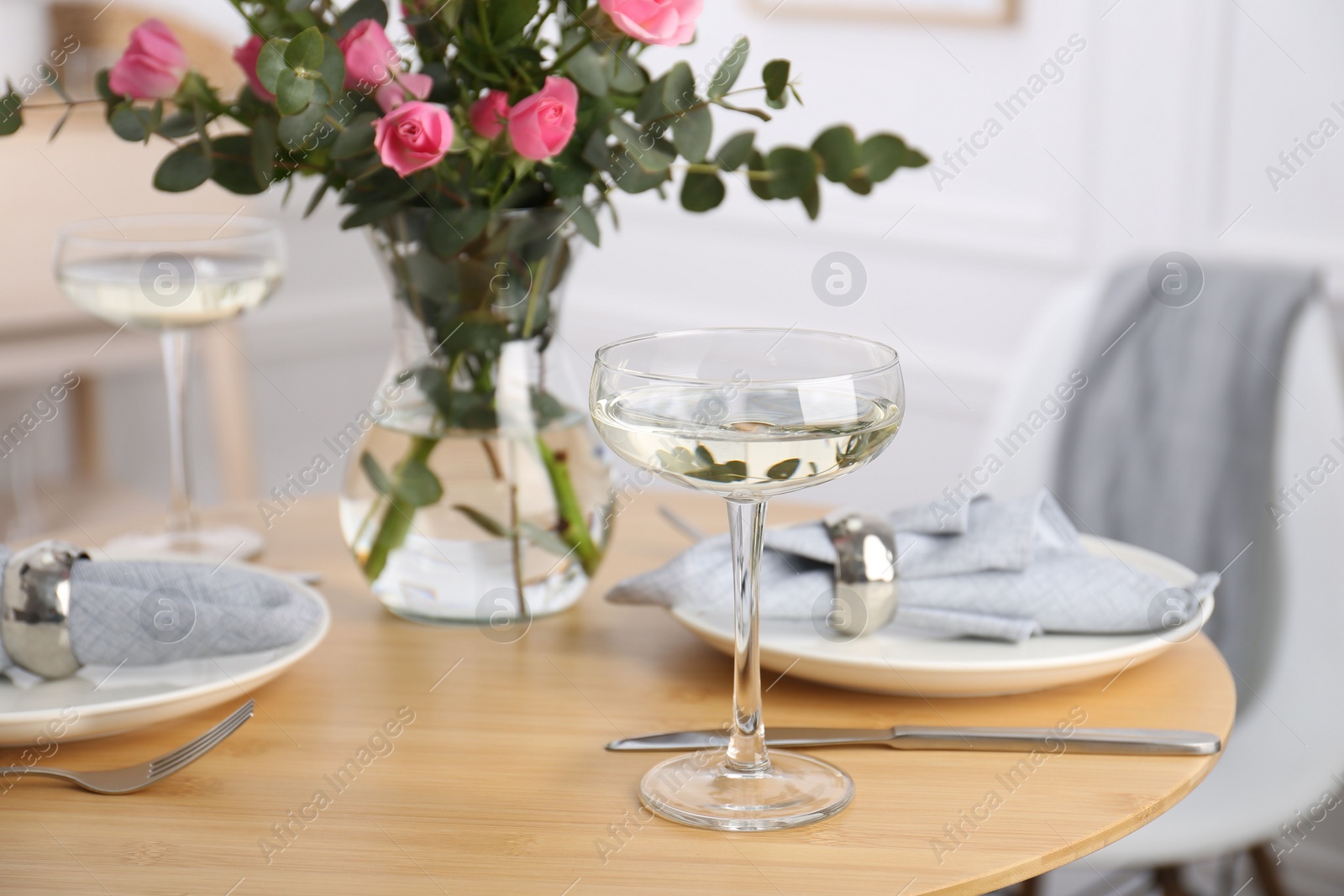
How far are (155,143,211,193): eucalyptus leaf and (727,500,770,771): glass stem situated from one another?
1.55 ft

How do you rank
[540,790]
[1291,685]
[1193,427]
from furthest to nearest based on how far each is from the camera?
1. [1193,427]
2. [1291,685]
3. [540,790]

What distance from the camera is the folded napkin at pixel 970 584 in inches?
35.7

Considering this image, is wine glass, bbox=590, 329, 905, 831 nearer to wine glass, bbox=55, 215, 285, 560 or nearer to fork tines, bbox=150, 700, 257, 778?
fork tines, bbox=150, 700, 257, 778

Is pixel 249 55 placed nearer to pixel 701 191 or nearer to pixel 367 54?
pixel 367 54

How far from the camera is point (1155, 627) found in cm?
91

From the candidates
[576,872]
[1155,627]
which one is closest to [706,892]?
[576,872]

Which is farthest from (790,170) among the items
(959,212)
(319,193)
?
(959,212)

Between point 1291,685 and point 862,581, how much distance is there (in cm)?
71

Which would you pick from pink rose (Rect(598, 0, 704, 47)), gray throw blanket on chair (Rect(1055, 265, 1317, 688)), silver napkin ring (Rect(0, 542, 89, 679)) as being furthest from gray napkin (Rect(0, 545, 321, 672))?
gray throw blanket on chair (Rect(1055, 265, 1317, 688))

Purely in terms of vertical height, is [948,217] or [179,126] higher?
[179,126]

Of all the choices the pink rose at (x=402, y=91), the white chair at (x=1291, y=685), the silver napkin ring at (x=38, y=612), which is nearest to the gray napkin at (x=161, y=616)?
the silver napkin ring at (x=38, y=612)

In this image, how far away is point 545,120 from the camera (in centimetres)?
84

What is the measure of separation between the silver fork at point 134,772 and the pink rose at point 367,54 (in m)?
0.42

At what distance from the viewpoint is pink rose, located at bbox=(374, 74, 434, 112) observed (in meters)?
0.86
